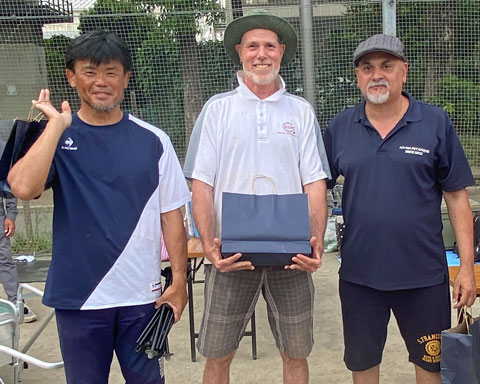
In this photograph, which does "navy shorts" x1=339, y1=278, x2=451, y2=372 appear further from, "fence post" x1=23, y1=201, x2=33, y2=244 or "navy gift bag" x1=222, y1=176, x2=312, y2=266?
"fence post" x1=23, y1=201, x2=33, y2=244

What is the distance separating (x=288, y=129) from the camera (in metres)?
2.19

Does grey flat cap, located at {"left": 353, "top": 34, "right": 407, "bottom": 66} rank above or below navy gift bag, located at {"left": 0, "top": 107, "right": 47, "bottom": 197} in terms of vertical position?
above

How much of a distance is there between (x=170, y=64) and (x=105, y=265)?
14.5ft

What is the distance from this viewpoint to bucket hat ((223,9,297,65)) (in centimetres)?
221

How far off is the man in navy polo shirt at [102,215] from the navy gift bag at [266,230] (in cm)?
26

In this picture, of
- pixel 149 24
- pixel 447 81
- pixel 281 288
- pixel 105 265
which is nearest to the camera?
pixel 105 265

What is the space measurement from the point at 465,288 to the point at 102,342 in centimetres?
155

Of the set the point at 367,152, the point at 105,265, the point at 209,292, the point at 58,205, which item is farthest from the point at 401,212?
the point at 58,205

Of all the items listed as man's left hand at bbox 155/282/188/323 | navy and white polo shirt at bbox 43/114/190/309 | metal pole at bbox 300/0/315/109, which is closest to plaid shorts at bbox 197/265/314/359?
man's left hand at bbox 155/282/188/323

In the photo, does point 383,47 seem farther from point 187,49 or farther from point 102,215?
point 187,49

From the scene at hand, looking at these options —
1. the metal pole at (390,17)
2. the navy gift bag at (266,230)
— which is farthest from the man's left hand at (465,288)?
the metal pole at (390,17)

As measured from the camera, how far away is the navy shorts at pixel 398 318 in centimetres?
226

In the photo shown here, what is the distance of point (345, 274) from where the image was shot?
2.36 meters

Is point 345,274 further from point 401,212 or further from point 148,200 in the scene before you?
point 148,200
